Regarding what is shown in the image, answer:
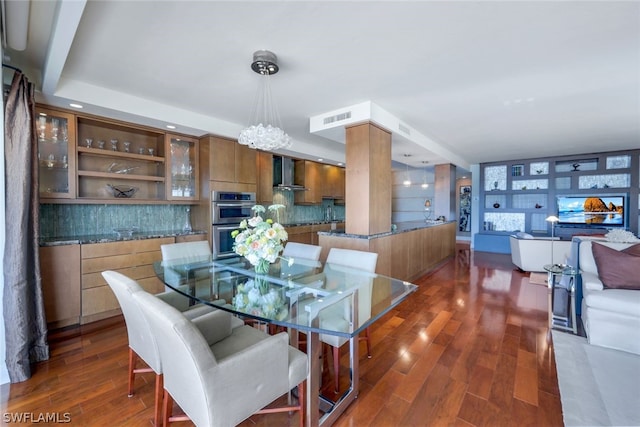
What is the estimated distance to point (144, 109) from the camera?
3.16 m

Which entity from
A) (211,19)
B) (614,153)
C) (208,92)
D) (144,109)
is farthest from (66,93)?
(614,153)

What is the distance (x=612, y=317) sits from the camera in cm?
232

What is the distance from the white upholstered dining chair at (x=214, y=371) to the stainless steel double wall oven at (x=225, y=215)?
8.75 ft

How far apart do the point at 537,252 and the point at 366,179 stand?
390cm

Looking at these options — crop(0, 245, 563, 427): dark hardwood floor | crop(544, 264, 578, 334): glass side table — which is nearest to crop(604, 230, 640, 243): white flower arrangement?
crop(544, 264, 578, 334): glass side table

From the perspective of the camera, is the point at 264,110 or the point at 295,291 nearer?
the point at 295,291

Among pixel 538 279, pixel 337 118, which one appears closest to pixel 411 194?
pixel 538 279

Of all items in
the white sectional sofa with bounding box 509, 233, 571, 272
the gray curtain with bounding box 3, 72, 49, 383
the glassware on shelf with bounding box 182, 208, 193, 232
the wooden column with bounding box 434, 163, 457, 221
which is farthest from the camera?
the wooden column with bounding box 434, 163, 457, 221

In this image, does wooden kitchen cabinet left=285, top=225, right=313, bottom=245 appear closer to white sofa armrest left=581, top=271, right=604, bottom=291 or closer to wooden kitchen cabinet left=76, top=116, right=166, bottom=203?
wooden kitchen cabinet left=76, top=116, right=166, bottom=203

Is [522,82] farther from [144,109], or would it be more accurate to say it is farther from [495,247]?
[495,247]

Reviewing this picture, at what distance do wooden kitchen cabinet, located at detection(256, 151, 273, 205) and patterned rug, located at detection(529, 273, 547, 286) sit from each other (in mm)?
4699

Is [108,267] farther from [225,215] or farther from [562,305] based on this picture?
[562,305]

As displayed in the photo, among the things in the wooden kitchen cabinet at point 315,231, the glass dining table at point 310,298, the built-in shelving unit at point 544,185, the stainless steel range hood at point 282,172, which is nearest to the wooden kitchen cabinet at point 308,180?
the stainless steel range hood at point 282,172

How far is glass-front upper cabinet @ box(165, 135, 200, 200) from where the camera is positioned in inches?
148
